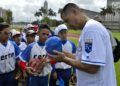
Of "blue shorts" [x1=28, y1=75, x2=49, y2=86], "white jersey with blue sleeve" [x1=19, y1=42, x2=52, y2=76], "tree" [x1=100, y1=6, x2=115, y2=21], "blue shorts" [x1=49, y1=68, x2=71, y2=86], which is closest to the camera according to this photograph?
"white jersey with blue sleeve" [x1=19, y1=42, x2=52, y2=76]

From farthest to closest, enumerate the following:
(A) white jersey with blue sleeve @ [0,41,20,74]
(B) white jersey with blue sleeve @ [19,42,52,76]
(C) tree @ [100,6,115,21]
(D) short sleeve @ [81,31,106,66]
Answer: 1. (C) tree @ [100,6,115,21]
2. (A) white jersey with blue sleeve @ [0,41,20,74]
3. (B) white jersey with blue sleeve @ [19,42,52,76]
4. (D) short sleeve @ [81,31,106,66]

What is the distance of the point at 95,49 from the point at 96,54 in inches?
2.1

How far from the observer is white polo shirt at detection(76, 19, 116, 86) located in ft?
13.5

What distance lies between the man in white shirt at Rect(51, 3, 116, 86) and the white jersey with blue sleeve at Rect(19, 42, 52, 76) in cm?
312

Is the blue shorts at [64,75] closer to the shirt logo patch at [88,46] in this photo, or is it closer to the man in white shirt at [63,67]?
Answer: the man in white shirt at [63,67]

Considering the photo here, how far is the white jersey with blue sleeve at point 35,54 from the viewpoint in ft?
24.5

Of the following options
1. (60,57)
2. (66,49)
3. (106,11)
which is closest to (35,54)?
(66,49)

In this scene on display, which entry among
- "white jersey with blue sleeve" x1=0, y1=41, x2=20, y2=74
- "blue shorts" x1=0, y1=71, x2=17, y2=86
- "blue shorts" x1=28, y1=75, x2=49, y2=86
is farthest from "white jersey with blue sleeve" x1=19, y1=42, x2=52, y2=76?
"blue shorts" x1=0, y1=71, x2=17, y2=86

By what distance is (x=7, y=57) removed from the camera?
779 centimetres

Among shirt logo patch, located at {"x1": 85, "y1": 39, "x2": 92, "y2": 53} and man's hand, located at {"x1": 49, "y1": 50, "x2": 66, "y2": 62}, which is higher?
shirt logo patch, located at {"x1": 85, "y1": 39, "x2": 92, "y2": 53}

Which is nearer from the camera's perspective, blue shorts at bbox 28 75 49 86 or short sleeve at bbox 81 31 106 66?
short sleeve at bbox 81 31 106 66

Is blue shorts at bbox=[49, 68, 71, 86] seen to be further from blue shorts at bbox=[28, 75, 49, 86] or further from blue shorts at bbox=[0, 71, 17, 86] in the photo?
blue shorts at bbox=[0, 71, 17, 86]

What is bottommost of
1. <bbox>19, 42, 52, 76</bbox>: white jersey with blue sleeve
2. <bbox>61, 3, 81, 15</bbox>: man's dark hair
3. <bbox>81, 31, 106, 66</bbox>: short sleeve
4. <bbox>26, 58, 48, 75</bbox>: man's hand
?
<bbox>26, 58, 48, 75</bbox>: man's hand

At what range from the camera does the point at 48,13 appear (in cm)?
13125
